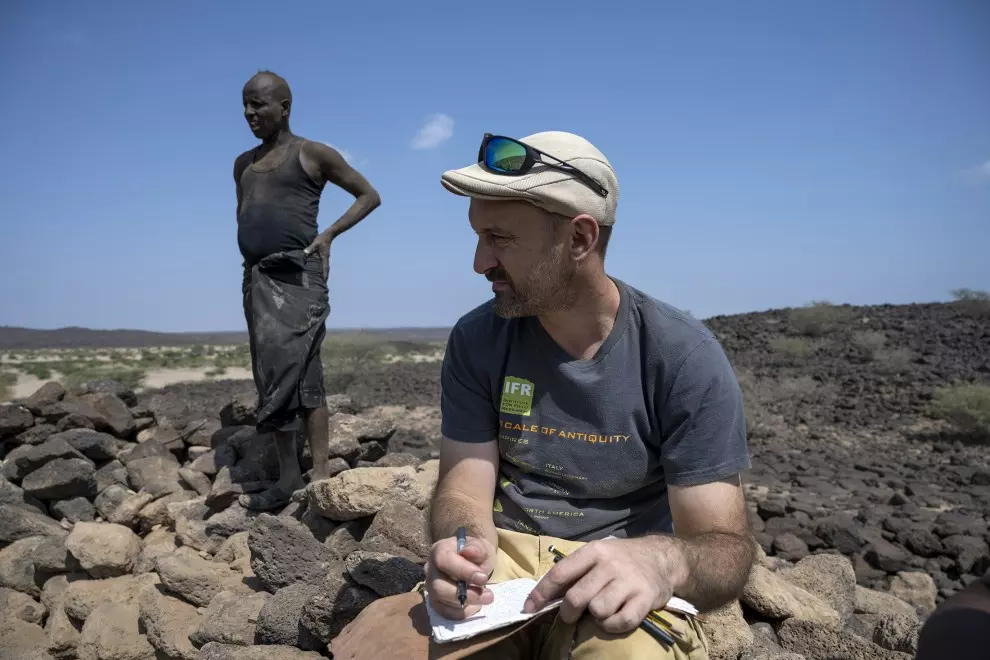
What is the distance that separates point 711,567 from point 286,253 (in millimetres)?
3663

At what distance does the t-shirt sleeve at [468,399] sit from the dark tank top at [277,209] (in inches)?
108

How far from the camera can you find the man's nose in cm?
243

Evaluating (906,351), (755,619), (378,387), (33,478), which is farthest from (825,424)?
(33,478)

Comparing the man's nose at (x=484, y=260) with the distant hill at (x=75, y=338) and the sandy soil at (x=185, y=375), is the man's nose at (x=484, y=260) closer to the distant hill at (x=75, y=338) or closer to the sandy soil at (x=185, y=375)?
the sandy soil at (x=185, y=375)

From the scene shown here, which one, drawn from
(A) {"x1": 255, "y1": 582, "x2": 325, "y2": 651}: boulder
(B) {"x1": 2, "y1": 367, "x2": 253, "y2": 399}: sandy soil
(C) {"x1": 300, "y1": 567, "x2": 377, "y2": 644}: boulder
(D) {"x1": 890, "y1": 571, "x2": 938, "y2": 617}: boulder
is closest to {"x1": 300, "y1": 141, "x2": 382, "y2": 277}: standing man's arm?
(A) {"x1": 255, "y1": 582, "x2": 325, "y2": 651}: boulder

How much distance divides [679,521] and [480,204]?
110 cm

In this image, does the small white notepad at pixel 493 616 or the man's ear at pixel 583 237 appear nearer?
the small white notepad at pixel 493 616

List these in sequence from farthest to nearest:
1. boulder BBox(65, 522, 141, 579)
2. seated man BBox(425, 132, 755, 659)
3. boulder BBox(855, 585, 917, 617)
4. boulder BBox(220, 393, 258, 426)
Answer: boulder BBox(220, 393, 258, 426), boulder BBox(65, 522, 141, 579), boulder BBox(855, 585, 917, 617), seated man BBox(425, 132, 755, 659)

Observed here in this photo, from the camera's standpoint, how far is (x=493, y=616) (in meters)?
2.06

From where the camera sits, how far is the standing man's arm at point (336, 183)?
5.15 meters

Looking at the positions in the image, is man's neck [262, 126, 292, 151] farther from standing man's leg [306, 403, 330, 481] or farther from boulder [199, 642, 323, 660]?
boulder [199, 642, 323, 660]

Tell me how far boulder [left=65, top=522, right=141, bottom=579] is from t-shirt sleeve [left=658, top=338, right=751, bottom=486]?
398 cm

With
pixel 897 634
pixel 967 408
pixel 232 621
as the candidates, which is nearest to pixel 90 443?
pixel 232 621

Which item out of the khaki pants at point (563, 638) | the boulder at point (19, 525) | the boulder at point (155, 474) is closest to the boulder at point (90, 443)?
the boulder at point (155, 474)
